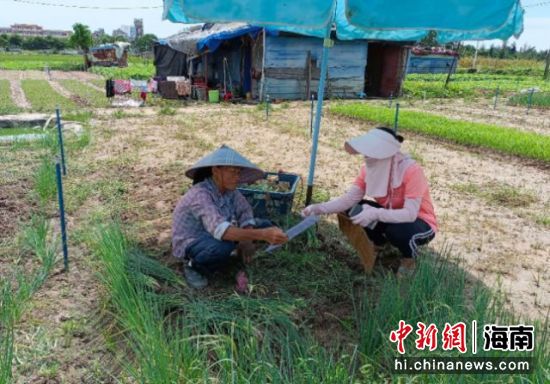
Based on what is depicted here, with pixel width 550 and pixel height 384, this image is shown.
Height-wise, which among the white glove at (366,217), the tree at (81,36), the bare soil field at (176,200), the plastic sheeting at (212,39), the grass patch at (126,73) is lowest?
the bare soil field at (176,200)

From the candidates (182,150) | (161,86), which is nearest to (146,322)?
(182,150)

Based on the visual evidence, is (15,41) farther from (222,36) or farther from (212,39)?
(222,36)

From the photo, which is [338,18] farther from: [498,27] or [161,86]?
[161,86]

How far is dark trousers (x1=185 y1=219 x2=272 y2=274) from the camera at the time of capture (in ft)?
8.43

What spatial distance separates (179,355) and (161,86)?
1410cm

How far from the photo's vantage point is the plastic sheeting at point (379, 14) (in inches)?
107

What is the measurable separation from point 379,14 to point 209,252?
1824 millimetres

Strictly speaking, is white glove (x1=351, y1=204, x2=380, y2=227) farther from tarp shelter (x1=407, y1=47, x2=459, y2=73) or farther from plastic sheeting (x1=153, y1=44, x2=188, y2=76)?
tarp shelter (x1=407, y1=47, x2=459, y2=73)

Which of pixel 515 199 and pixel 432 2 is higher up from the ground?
pixel 432 2

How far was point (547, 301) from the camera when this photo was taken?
109 inches

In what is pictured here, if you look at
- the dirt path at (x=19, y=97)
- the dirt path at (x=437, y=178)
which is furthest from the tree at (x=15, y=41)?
the dirt path at (x=437, y=178)

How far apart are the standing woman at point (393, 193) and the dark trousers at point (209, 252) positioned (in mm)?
667

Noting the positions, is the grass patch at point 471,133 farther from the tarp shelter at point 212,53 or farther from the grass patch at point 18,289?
the grass patch at point 18,289

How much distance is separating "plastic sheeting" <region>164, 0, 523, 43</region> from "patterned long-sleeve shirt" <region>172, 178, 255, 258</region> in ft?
3.71
